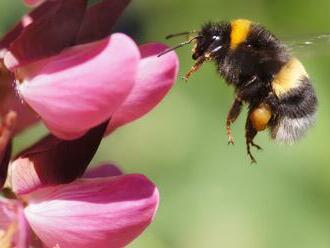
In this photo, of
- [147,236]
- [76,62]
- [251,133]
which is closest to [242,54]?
[251,133]

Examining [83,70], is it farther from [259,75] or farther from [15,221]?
[259,75]

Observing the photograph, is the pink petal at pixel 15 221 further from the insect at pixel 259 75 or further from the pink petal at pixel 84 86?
the insect at pixel 259 75

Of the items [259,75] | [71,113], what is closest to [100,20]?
[71,113]

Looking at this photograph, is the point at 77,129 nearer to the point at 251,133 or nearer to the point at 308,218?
the point at 251,133

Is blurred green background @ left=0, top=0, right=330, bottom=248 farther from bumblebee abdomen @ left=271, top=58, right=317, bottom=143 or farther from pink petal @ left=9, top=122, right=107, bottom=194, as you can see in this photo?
pink petal @ left=9, top=122, right=107, bottom=194

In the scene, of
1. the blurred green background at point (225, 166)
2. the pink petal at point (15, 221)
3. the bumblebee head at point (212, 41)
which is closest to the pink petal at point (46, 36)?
the pink petal at point (15, 221)

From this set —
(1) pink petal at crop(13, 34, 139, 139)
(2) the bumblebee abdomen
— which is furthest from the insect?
(1) pink petal at crop(13, 34, 139, 139)
